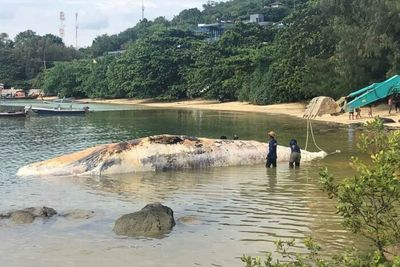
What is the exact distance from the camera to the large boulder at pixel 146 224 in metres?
12.6

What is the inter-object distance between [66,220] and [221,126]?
104 feet

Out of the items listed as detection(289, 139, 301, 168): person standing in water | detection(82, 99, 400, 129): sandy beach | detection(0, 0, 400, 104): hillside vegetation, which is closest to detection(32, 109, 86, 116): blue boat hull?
detection(82, 99, 400, 129): sandy beach

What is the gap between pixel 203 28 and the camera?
14725 cm

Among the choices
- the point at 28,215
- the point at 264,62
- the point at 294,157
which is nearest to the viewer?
the point at 28,215

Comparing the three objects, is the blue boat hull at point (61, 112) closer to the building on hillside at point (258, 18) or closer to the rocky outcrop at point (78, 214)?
the rocky outcrop at point (78, 214)

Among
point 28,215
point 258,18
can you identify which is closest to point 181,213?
point 28,215

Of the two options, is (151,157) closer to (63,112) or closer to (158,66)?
(63,112)

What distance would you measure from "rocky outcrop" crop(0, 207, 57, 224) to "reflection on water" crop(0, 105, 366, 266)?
0.38 m

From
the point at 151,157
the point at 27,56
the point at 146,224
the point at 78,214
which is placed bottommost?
the point at 78,214

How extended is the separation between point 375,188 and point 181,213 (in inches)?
353

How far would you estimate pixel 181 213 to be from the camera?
14734 mm

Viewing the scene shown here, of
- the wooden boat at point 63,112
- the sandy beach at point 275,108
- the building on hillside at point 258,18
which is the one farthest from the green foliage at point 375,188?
the building on hillside at point 258,18

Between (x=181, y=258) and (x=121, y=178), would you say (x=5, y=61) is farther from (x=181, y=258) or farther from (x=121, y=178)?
(x=181, y=258)

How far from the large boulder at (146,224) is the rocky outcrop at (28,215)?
2543 millimetres
